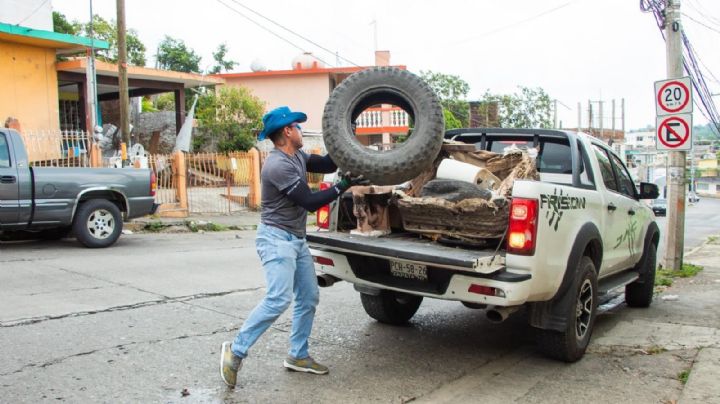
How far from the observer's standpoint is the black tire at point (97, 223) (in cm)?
1037

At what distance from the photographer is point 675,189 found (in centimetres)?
991

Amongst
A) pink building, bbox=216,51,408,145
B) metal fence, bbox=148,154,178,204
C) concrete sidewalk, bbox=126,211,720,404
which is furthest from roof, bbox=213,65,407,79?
concrete sidewalk, bbox=126,211,720,404

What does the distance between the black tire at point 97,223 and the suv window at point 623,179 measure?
26.2 feet

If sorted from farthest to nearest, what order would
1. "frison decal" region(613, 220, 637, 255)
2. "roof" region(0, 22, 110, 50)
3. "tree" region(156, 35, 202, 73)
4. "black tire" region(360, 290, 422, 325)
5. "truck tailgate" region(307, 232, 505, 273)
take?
"tree" region(156, 35, 202, 73) < "roof" region(0, 22, 110, 50) < "frison decal" region(613, 220, 637, 255) < "black tire" region(360, 290, 422, 325) < "truck tailgate" region(307, 232, 505, 273)

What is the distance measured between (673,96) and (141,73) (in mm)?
14947

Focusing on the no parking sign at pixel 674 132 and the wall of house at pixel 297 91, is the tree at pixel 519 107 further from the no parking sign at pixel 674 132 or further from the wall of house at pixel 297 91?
the no parking sign at pixel 674 132

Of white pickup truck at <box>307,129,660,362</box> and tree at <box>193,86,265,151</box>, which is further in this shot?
tree at <box>193,86,265,151</box>

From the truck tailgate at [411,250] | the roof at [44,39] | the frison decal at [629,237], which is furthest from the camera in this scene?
the roof at [44,39]

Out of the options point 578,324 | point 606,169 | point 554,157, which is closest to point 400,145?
point 554,157

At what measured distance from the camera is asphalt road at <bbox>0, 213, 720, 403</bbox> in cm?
416

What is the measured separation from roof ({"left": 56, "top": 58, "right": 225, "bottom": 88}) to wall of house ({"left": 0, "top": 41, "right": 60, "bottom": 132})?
516 mm

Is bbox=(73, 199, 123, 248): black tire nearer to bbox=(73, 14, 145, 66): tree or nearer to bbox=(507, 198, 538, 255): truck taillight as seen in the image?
bbox=(507, 198, 538, 255): truck taillight

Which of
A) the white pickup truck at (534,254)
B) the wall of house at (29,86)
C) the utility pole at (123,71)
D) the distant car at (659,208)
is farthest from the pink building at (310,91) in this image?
the white pickup truck at (534,254)

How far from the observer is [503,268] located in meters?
4.18
